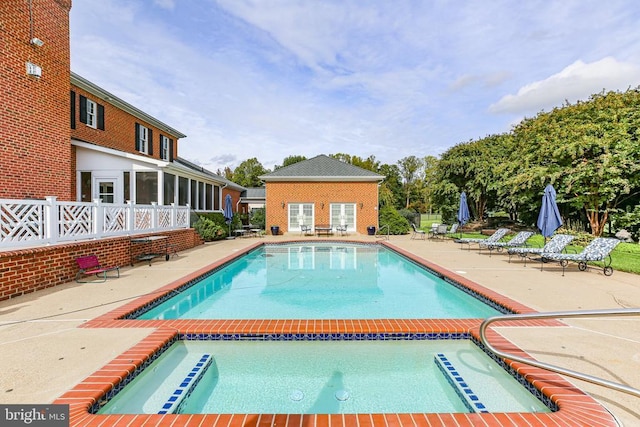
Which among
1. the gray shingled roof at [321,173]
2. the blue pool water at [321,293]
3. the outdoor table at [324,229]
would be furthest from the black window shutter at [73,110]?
the outdoor table at [324,229]

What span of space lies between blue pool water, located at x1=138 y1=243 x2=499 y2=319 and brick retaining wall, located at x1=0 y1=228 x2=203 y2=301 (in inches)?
116

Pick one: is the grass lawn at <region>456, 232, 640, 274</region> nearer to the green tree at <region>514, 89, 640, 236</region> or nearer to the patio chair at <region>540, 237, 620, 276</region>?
the patio chair at <region>540, 237, 620, 276</region>

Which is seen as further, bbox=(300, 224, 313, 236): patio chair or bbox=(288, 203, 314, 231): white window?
bbox=(288, 203, 314, 231): white window

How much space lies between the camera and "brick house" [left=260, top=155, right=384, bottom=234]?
24.1 meters

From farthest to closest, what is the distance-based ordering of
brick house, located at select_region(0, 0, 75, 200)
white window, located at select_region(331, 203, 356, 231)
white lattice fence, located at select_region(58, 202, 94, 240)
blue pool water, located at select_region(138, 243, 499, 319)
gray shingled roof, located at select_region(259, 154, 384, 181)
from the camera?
1. white window, located at select_region(331, 203, 356, 231)
2. gray shingled roof, located at select_region(259, 154, 384, 181)
3. brick house, located at select_region(0, 0, 75, 200)
4. white lattice fence, located at select_region(58, 202, 94, 240)
5. blue pool water, located at select_region(138, 243, 499, 319)

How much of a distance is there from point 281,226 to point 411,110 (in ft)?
46.2

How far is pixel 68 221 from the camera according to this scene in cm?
857

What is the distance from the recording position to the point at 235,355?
4703 millimetres

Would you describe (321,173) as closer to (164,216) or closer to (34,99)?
(164,216)

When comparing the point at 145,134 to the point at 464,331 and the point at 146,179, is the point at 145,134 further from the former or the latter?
the point at 464,331

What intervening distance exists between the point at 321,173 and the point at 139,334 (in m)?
20.6

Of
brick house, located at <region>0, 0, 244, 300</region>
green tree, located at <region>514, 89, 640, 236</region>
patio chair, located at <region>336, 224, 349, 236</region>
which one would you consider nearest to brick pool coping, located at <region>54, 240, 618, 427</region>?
brick house, located at <region>0, 0, 244, 300</region>

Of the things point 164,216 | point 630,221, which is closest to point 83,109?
point 164,216

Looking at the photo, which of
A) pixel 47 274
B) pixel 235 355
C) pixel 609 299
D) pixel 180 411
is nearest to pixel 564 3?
pixel 609 299
